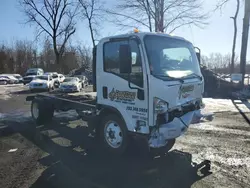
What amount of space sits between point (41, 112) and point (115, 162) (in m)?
4.88

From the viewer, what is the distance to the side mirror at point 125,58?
5039 millimetres

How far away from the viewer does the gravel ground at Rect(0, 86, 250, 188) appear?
482 cm

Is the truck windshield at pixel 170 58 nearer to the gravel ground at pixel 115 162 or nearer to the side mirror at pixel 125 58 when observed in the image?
the side mirror at pixel 125 58

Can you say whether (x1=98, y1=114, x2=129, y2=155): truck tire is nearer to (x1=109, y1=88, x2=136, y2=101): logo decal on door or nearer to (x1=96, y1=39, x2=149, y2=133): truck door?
Result: (x1=96, y1=39, x2=149, y2=133): truck door

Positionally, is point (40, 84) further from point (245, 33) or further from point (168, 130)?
point (168, 130)

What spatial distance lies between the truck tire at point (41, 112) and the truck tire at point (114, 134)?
3851mm

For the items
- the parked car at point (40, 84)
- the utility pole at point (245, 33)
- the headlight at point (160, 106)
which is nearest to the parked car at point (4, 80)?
the parked car at point (40, 84)

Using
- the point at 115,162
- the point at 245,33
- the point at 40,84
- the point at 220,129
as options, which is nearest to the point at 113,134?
the point at 115,162

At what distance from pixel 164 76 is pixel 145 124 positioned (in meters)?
1.00

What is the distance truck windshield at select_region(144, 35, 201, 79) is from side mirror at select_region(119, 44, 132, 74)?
410 millimetres

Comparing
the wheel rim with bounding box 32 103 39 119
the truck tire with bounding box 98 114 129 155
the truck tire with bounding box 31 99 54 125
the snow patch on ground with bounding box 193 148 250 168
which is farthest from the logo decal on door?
the wheel rim with bounding box 32 103 39 119

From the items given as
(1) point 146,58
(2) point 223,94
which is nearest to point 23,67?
(2) point 223,94

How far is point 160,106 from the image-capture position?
203 inches

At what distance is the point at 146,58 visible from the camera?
17.3ft
